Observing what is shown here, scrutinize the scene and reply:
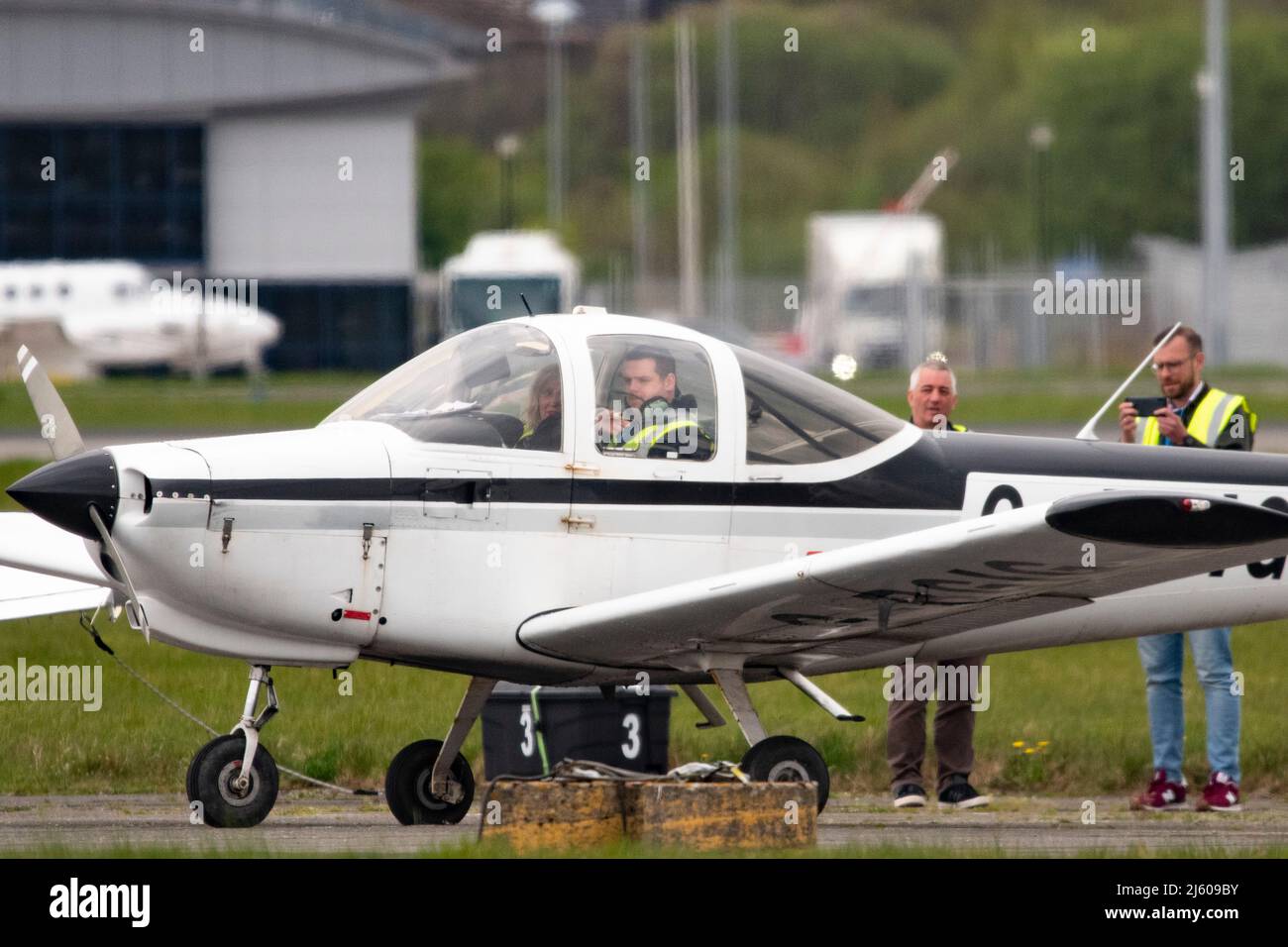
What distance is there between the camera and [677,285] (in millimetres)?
46625

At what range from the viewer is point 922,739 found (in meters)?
9.62

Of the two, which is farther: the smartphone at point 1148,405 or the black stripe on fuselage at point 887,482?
the smartphone at point 1148,405

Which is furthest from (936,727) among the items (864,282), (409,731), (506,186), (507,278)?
(506,186)

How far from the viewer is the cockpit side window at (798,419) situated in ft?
26.7

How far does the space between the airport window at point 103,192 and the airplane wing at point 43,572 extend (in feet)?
120

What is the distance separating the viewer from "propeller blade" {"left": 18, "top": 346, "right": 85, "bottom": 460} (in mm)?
7625

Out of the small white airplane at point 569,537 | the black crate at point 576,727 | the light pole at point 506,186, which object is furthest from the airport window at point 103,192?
the black crate at point 576,727

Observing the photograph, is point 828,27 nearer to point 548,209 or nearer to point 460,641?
point 548,209

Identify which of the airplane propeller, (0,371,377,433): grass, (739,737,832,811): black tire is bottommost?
(739,737,832,811): black tire

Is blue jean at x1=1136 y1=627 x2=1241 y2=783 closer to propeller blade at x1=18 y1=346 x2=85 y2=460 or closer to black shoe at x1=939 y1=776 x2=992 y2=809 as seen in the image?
black shoe at x1=939 y1=776 x2=992 y2=809

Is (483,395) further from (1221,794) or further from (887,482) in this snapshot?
(1221,794)

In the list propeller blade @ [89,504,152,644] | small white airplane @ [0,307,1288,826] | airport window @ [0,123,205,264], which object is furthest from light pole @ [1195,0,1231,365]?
propeller blade @ [89,504,152,644]

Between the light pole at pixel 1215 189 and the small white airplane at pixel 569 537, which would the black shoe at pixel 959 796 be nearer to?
the small white airplane at pixel 569 537

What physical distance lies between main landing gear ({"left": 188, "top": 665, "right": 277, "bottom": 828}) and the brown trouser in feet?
10.2
